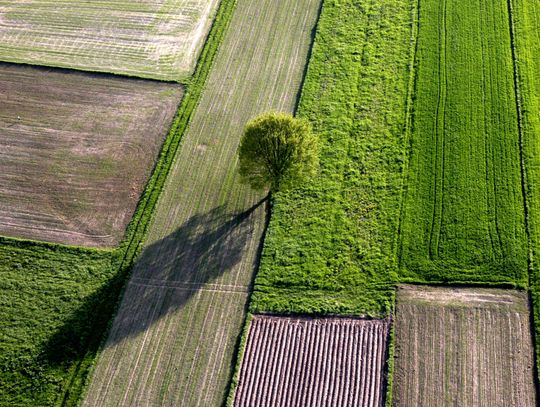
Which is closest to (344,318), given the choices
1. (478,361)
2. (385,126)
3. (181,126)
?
(478,361)

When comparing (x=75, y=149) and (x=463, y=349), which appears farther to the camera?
(x=75, y=149)

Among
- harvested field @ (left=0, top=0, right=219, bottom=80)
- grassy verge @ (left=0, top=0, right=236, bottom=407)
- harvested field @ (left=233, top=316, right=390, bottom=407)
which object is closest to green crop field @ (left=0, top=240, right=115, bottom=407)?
grassy verge @ (left=0, top=0, right=236, bottom=407)

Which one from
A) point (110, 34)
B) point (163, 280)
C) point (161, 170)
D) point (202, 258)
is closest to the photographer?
point (163, 280)

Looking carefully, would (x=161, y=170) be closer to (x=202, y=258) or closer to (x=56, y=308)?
(x=202, y=258)

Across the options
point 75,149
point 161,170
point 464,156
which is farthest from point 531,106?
point 75,149

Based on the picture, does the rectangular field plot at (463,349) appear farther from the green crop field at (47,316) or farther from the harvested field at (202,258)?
the green crop field at (47,316)

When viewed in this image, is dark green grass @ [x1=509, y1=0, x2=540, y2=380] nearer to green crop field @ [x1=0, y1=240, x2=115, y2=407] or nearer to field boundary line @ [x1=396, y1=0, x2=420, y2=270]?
field boundary line @ [x1=396, y1=0, x2=420, y2=270]
